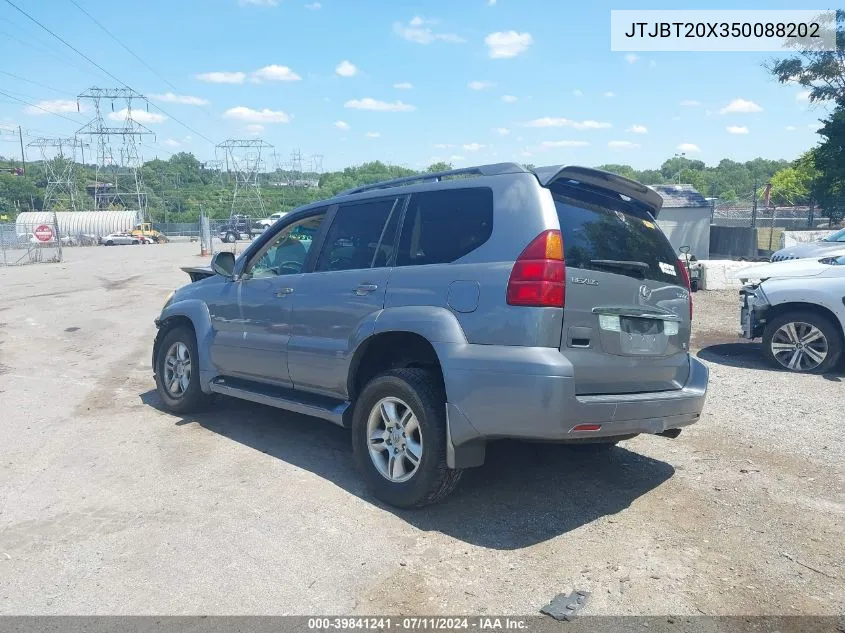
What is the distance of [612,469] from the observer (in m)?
5.14

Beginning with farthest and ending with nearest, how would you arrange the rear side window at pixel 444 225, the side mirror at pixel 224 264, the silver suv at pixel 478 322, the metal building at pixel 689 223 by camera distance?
the metal building at pixel 689 223 → the side mirror at pixel 224 264 → the rear side window at pixel 444 225 → the silver suv at pixel 478 322

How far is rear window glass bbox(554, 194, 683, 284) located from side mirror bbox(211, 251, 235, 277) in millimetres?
3152

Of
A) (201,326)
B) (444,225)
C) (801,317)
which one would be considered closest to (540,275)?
(444,225)

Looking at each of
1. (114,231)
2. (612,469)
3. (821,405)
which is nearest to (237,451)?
(612,469)

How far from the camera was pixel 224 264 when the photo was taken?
6254mm

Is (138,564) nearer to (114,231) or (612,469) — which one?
(612,469)

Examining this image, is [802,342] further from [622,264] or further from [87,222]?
[87,222]

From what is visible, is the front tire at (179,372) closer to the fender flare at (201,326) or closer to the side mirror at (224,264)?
the fender flare at (201,326)

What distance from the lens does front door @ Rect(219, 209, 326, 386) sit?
5508 millimetres

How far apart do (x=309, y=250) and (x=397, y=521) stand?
7.39 ft

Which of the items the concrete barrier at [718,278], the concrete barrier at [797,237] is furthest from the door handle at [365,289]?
the concrete barrier at [797,237]

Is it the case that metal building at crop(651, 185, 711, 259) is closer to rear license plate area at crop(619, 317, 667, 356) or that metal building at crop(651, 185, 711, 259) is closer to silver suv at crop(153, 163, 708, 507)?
silver suv at crop(153, 163, 708, 507)

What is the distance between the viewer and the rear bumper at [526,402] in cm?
383

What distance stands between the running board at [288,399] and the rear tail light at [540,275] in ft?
5.25
